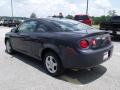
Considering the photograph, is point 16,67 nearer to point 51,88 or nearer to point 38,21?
point 38,21

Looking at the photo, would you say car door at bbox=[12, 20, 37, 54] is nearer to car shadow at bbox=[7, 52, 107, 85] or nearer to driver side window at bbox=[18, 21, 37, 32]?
driver side window at bbox=[18, 21, 37, 32]

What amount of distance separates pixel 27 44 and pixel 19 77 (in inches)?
54.3

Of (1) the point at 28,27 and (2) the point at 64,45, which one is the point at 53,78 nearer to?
(2) the point at 64,45

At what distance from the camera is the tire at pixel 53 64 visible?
4.97 meters

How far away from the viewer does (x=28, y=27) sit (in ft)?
21.2

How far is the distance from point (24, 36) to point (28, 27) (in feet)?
1.07

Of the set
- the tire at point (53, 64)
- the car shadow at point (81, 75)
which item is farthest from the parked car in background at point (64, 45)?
the car shadow at point (81, 75)

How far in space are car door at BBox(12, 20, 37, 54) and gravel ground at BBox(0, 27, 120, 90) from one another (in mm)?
546

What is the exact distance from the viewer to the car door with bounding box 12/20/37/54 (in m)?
6.15

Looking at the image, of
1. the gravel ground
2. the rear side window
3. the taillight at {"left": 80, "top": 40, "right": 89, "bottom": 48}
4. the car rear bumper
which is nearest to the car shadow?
the gravel ground

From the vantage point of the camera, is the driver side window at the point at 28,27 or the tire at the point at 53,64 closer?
the tire at the point at 53,64

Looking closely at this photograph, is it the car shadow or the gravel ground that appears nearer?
the gravel ground

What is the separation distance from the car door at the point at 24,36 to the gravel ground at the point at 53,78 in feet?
1.79

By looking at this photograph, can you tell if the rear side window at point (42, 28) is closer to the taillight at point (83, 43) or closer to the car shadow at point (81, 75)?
the car shadow at point (81, 75)
